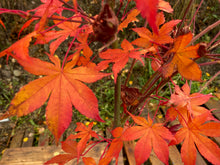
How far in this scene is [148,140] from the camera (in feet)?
1.68

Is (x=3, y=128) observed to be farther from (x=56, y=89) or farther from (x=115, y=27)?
(x=115, y=27)

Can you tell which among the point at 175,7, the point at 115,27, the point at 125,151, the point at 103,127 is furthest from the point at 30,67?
the point at 175,7

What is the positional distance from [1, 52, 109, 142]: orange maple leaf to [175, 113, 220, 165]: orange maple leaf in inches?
11.7

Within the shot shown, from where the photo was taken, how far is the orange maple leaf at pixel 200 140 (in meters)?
0.50

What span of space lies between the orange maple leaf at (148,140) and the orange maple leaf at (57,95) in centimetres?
18

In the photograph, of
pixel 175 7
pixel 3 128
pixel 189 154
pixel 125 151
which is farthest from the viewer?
pixel 175 7

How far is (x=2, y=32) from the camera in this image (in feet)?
5.05

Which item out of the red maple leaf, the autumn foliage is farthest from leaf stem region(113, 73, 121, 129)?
the red maple leaf

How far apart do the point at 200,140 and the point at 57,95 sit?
1.45 ft

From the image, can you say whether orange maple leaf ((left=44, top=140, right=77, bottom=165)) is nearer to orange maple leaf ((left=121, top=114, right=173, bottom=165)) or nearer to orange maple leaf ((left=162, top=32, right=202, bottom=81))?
orange maple leaf ((left=121, top=114, right=173, bottom=165))

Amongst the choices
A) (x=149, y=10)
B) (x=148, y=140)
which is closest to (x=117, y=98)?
(x=148, y=140)

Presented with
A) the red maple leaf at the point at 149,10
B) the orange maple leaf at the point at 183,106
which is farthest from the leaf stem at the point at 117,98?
the red maple leaf at the point at 149,10

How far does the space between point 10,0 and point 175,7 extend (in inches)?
56.0

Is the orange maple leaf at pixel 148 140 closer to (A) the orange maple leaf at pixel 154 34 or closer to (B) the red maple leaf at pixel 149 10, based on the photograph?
(A) the orange maple leaf at pixel 154 34
